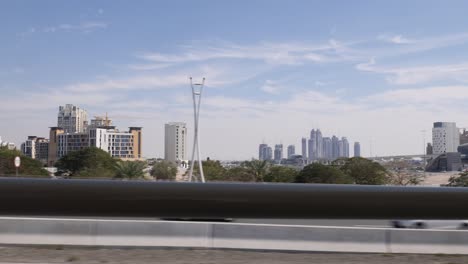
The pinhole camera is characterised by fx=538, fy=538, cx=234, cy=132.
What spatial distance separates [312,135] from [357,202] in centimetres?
12237

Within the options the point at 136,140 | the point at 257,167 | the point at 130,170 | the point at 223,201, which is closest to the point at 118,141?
the point at 136,140

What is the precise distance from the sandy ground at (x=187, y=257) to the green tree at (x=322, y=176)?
13.7m

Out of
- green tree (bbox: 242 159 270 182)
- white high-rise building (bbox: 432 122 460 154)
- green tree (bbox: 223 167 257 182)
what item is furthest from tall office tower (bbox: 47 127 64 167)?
white high-rise building (bbox: 432 122 460 154)

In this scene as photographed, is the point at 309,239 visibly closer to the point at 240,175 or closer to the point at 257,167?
the point at 240,175

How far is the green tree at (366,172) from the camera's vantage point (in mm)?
33812

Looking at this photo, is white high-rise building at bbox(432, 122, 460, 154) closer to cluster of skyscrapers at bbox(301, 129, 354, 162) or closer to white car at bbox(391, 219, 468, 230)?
cluster of skyscrapers at bbox(301, 129, 354, 162)

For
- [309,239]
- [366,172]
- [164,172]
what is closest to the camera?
[309,239]

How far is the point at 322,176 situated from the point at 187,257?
17085mm

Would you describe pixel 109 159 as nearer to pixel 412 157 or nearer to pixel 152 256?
pixel 412 157

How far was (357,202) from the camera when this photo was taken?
A: 15367mm

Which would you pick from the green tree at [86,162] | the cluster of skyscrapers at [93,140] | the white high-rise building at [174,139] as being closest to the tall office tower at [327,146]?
the cluster of skyscrapers at [93,140]

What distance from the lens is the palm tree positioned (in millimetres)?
41394

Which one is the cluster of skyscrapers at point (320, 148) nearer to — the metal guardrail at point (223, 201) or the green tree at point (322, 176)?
the green tree at point (322, 176)

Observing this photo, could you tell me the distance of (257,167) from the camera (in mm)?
46594
